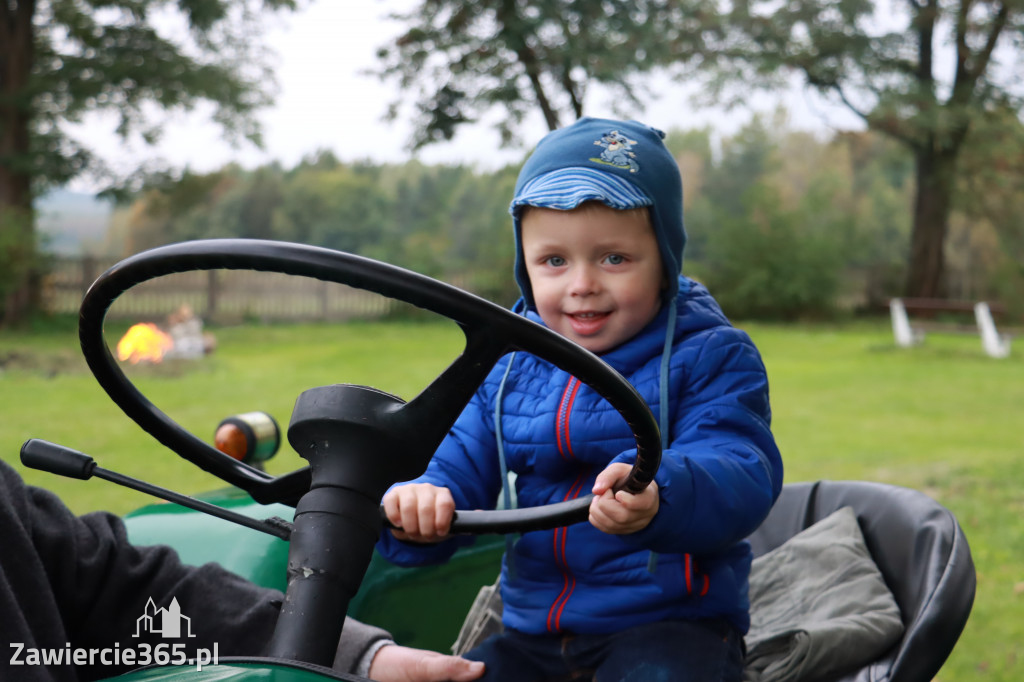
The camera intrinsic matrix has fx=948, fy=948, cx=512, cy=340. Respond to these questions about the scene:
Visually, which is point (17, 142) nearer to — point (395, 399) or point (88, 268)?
point (88, 268)

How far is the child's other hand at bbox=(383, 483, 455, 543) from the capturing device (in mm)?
991

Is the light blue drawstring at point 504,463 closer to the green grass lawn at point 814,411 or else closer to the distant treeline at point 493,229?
the green grass lawn at point 814,411

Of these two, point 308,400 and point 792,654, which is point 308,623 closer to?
point 308,400

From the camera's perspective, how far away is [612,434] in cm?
124

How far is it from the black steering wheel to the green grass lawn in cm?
5

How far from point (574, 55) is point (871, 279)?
778 centimetres

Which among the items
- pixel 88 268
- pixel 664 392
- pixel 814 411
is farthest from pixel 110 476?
pixel 88 268

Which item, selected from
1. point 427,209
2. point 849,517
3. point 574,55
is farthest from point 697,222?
point 849,517

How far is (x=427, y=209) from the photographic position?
1684 centimetres

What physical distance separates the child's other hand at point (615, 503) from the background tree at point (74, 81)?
1098cm

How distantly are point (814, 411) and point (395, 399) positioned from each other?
6277mm

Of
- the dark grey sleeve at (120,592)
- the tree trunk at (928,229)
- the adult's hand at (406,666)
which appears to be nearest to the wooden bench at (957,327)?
the tree trunk at (928,229)

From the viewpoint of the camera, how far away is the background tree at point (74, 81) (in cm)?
1095

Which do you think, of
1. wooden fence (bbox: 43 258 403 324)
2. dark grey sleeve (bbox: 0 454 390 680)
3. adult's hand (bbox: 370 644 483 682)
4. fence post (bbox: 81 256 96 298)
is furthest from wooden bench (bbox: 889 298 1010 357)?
fence post (bbox: 81 256 96 298)
